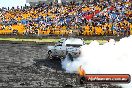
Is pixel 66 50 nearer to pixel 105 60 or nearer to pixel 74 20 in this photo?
pixel 105 60

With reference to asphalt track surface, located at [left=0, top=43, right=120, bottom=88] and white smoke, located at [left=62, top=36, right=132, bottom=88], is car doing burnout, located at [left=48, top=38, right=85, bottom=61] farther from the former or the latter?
asphalt track surface, located at [left=0, top=43, right=120, bottom=88]

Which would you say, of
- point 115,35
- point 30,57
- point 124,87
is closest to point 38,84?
point 124,87

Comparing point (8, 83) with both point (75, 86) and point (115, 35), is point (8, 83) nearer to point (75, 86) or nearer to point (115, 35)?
point (75, 86)

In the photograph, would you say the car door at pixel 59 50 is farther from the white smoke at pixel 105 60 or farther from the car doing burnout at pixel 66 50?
the white smoke at pixel 105 60

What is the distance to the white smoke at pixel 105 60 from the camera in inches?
975

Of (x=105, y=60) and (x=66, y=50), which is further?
(x=66, y=50)

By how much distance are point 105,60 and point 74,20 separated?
29098mm

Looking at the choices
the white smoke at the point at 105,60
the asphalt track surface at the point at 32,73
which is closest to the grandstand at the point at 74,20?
the asphalt track surface at the point at 32,73

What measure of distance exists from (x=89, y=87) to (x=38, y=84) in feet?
12.3

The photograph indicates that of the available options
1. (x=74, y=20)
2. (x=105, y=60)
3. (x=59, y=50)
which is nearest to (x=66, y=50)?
(x=59, y=50)

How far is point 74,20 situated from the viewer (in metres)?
56.8

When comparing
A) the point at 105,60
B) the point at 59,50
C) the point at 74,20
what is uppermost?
the point at 74,20

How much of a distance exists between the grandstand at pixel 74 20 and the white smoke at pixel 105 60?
1831 cm

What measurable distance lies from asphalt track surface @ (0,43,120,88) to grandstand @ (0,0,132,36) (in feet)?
43.1
